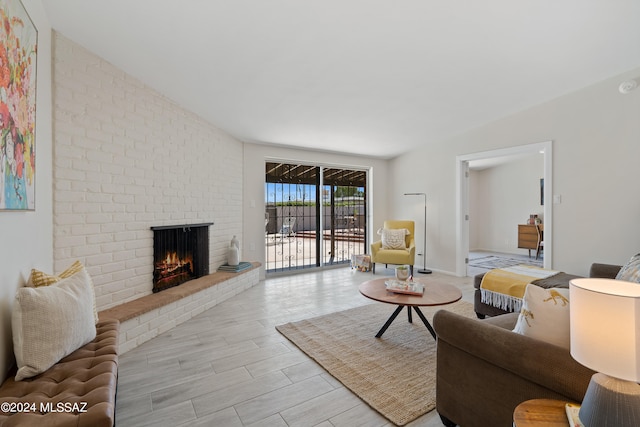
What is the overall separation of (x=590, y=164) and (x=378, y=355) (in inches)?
146

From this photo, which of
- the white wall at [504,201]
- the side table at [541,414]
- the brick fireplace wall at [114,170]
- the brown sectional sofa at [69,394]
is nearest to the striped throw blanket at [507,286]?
the side table at [541,414]

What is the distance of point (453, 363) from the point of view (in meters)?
1.61

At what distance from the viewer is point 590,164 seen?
3.80 meters

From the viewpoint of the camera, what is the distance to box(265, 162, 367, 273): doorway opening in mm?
5469

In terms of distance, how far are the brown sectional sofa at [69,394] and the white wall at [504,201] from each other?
9.14 meters

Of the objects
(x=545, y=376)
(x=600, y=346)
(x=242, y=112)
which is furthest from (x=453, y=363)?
(x=242, y=112)

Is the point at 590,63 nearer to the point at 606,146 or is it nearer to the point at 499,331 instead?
the point at 606,146

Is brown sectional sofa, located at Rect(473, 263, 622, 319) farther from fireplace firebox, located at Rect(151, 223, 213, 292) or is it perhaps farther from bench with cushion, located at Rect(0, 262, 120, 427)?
fireplace firebox, located at Rect(151, 223, 213, 292)

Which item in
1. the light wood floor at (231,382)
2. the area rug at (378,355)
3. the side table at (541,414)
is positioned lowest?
the light wood floor at (231,382)

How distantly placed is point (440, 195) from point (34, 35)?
→ 18.4ft

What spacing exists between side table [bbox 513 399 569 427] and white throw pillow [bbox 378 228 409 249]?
4376mm

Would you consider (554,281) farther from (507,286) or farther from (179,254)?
(179,254)

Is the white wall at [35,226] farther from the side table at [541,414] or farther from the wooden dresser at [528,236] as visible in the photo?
the wooden dresser at [528,236]

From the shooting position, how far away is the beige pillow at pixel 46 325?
1436 millimetres
